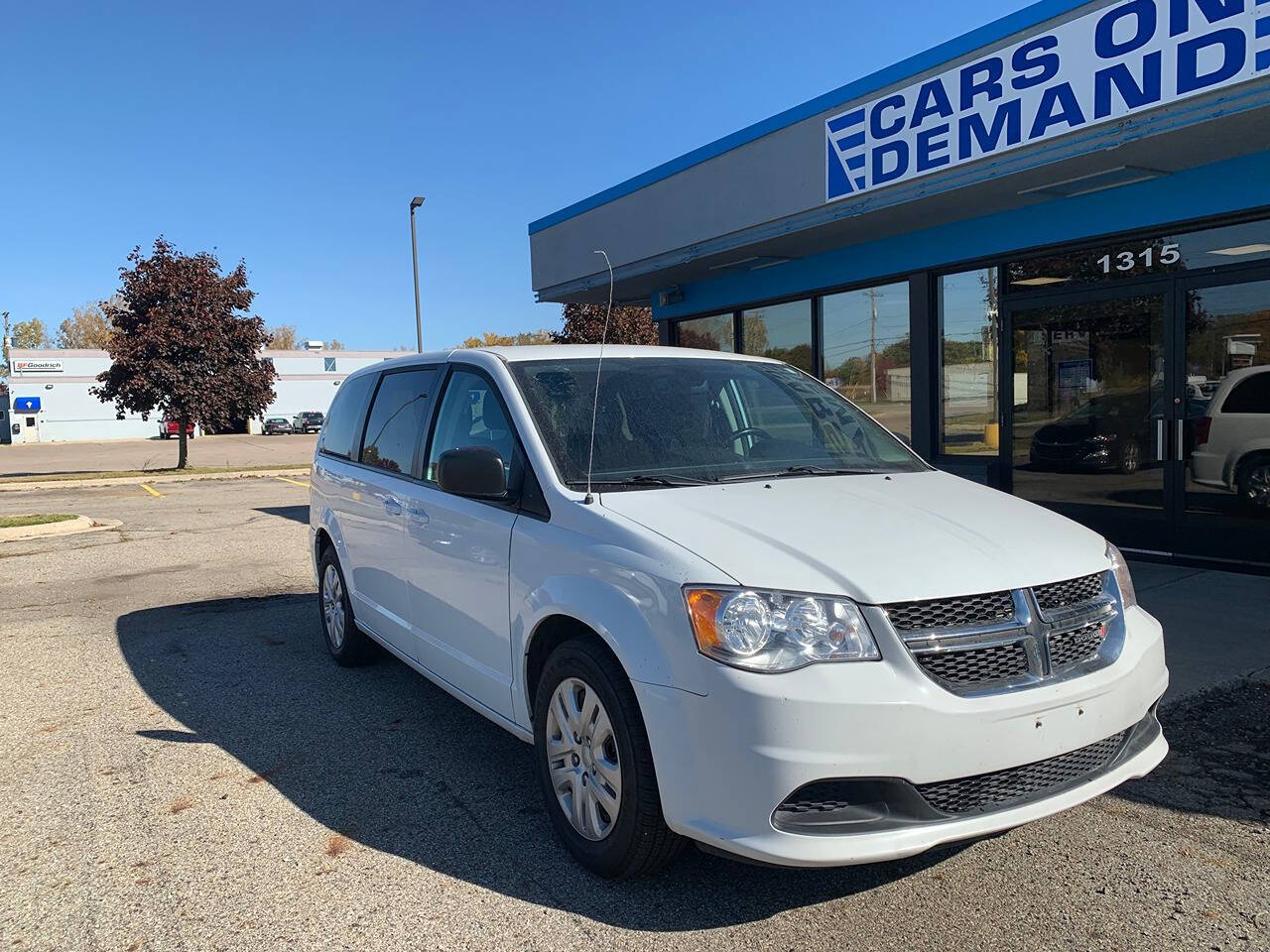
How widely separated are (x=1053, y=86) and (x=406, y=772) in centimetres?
660

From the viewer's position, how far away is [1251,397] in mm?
7641

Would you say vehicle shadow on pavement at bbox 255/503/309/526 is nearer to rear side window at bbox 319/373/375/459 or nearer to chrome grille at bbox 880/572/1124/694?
rear side window at bbox 319/373/375/459

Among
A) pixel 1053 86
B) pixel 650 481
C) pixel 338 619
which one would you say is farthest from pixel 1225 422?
pixel 338 619

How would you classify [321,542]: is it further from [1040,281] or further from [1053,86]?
[1040,281]

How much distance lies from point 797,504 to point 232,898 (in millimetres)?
2332

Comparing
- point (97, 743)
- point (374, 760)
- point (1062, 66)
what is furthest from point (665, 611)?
point (1062, 66)

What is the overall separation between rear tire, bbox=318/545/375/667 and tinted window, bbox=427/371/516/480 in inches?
62.0

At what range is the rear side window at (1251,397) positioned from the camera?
757 cm

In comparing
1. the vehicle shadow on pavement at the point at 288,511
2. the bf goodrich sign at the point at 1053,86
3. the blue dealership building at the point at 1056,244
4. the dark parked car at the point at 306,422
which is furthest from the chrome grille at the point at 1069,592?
the dark parked car at the point at 306,422

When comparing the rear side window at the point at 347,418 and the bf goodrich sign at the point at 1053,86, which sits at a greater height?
the bf goodrich sign at the point at 1053,86

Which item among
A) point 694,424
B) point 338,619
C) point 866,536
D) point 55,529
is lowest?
point 55,529

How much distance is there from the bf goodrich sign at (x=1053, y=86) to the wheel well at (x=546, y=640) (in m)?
5.70

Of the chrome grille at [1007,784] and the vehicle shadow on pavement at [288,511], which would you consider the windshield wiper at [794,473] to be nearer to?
the chrome grille at [1007,784]

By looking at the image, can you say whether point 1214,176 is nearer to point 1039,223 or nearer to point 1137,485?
A: point 1039,223
